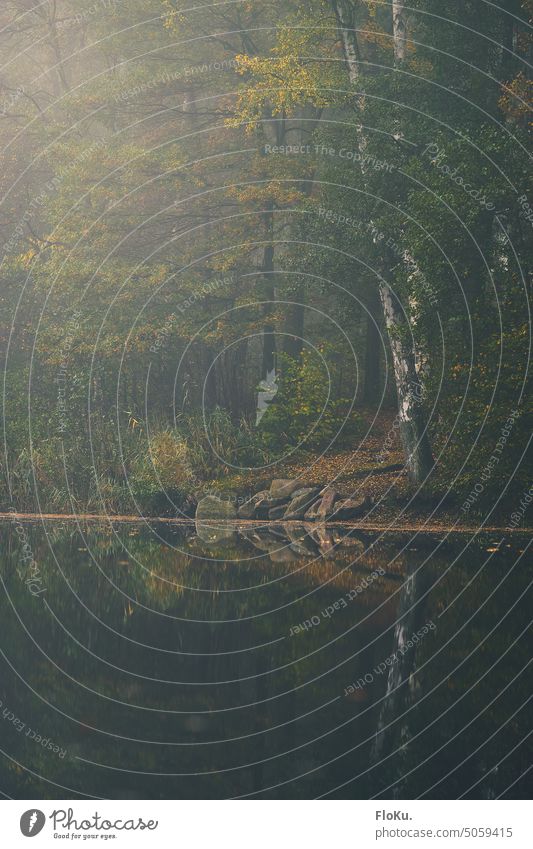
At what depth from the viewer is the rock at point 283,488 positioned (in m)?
24.1

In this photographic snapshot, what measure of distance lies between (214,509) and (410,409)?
4.98 metres

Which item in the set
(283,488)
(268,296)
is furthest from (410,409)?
(268,296)

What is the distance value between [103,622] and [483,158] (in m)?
11.2

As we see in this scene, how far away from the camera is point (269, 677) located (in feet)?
31.2

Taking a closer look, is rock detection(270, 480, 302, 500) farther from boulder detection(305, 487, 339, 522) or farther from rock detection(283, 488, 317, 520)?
boulder detection(305, 487, 339, 522)

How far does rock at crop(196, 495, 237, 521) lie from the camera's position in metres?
23.8

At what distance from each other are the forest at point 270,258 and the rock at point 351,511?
57cm

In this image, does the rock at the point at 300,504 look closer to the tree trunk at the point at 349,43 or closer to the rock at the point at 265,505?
the rock at the point at 265,505

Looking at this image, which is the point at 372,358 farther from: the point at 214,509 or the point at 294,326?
the point at 214,509

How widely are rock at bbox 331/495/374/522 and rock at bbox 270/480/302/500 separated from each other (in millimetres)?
1827

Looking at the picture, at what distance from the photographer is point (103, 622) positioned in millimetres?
12297
